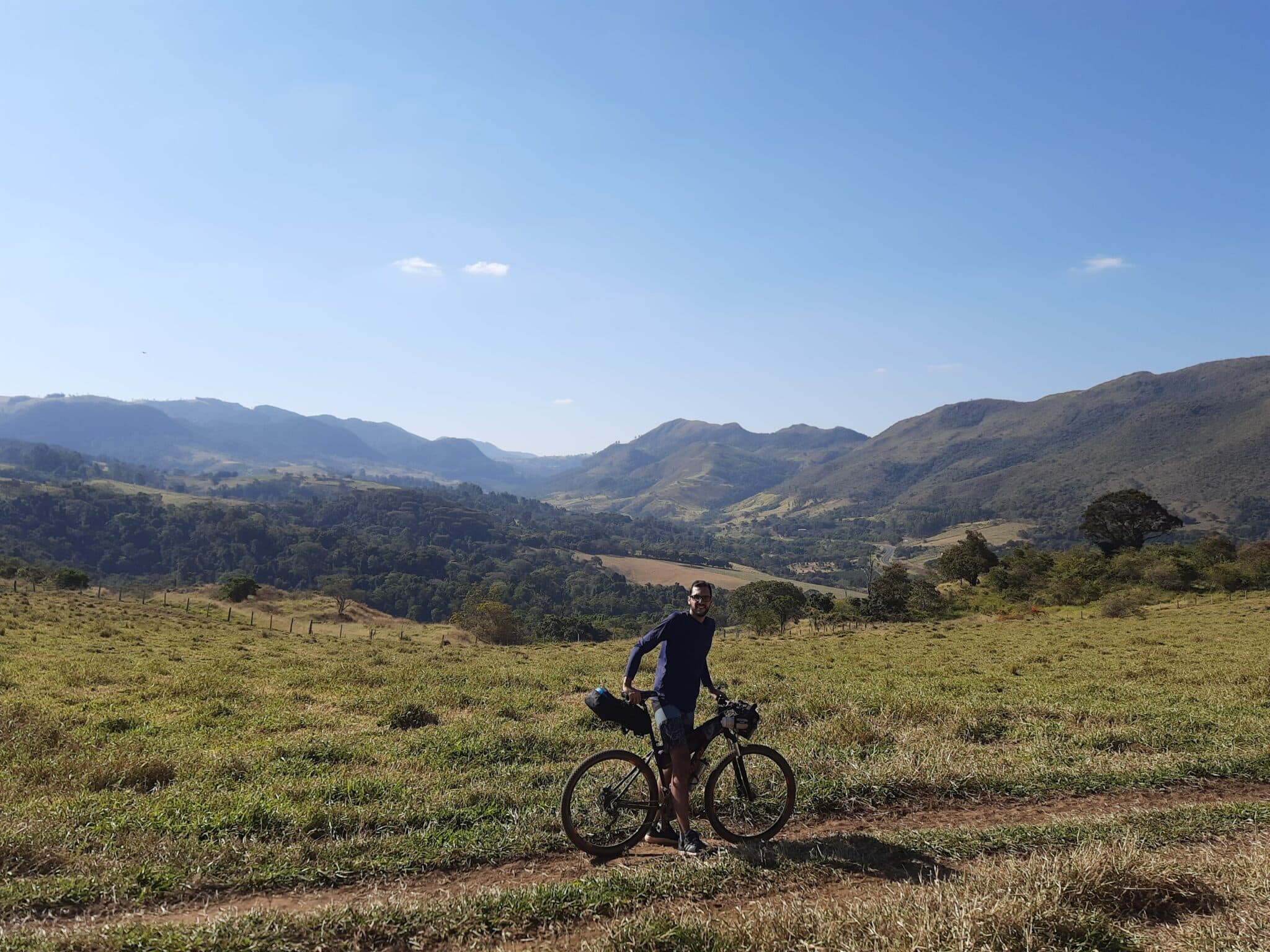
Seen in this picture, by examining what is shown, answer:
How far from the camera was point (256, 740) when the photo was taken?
1114 cm

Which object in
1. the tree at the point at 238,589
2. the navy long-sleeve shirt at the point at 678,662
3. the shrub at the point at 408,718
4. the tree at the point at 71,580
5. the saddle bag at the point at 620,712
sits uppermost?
the navy long-sleeve shirt at the point at 678,662

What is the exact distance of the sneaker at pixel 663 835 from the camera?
682cm

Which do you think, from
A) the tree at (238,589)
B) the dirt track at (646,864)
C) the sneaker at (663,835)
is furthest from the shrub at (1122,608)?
the tree at (238,589)

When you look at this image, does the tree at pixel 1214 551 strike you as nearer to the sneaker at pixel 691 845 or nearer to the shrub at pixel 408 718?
the shrub at pixel 408 718

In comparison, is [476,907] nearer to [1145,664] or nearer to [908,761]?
[908,761]

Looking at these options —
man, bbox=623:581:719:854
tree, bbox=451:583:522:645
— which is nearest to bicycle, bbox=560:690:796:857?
man, bbox=623:581:719:854

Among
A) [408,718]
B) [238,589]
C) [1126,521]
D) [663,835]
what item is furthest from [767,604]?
[663,835]

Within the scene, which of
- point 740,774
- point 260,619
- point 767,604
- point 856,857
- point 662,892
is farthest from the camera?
point 767,604

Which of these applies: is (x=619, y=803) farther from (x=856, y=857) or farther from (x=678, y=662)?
(x=856, y=857)

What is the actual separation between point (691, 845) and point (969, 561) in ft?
263

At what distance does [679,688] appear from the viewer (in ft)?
22.4

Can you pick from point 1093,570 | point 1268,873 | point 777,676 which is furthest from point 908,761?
point 1093,570

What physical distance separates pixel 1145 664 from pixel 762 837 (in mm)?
18684

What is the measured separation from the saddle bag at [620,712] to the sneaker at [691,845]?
41.5 inches
